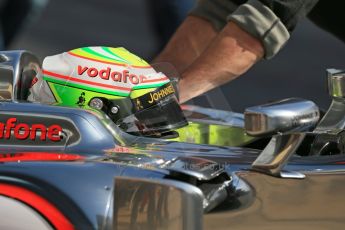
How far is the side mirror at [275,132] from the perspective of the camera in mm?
1859

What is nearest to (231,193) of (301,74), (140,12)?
(301,74)

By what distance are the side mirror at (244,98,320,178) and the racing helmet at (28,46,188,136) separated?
1.16 ft

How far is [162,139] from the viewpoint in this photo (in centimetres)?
215

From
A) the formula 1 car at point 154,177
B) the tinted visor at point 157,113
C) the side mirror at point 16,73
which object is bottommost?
the formula 1 car at point 154,177

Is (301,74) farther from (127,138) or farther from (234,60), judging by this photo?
(127,138)

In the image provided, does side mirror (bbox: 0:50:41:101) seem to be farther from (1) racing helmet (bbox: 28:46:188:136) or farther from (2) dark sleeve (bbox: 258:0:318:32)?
(2) dark sleeve (bbox: 258:0:318:32)

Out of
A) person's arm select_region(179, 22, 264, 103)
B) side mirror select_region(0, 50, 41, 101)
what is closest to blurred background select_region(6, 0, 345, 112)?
person's arm select_region(179, 22, 264, 103)

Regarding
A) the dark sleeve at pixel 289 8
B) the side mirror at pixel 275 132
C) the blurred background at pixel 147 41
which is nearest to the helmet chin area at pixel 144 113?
the side mirror at pixel 275 132

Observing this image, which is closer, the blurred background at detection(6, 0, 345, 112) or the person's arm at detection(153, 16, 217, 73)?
the person's arm at detection(153, 16, 217, 73)

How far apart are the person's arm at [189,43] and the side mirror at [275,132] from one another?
93cm

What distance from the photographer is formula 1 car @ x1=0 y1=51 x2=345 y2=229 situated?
5.61 feet

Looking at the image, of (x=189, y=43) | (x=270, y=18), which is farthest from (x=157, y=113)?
(x=189, y=43)

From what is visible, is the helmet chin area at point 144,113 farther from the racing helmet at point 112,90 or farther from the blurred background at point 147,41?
the blurred background at point 147,41

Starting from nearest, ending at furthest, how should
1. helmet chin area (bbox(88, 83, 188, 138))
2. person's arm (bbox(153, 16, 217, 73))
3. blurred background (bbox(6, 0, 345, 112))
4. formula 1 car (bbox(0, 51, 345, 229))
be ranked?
1. formula 1 car (bbox(0, 51, 345, 229))
2. helmet chin area (bbox(88, 83, 188, 138))
3. person's arm (bbox(153, 16, 217, 73))
4. blurred background (bbox(6, 0, 345, 112))
